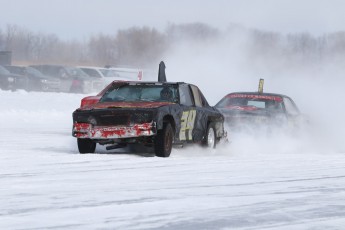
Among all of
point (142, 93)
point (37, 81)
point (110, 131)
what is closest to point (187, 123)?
point (142, 93)

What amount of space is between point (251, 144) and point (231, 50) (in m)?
28.5

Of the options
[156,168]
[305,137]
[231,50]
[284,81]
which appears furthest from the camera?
[231,50]

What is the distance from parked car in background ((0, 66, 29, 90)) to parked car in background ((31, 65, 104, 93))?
8.12 ft

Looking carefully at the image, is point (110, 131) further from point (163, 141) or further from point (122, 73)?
point (122, 73)

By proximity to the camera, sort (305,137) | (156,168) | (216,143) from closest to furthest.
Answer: (156,168) < (216,143) < (305,137)

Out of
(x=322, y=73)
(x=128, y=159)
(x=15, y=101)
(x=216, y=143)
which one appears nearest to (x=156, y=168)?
(x=128, y=159)

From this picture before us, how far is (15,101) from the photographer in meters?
31.1

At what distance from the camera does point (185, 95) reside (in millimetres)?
15695

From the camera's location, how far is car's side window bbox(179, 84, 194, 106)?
50.6 feet

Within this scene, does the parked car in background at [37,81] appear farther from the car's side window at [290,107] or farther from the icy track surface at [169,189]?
the icy track surface at [169,189]

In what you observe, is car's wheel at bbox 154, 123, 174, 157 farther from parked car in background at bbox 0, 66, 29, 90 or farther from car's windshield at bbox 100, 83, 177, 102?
parked car in background at bbox 0, 66, 29, 90

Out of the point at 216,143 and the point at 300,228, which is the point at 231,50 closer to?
the point at 216,143

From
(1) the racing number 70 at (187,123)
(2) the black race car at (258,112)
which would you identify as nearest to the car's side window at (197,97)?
(1) the racing number 70 at (187,123)

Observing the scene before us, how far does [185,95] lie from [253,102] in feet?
15.2
